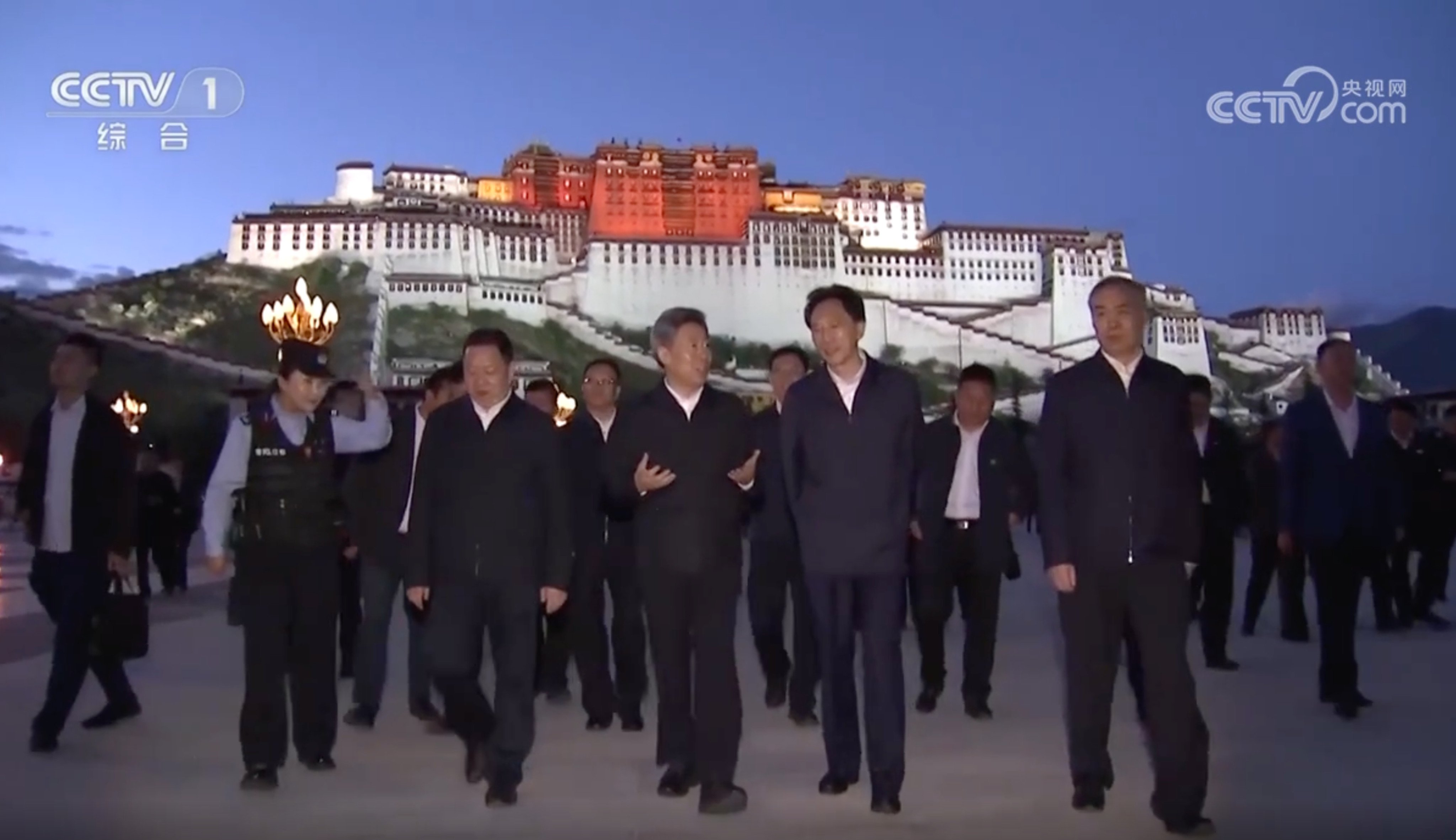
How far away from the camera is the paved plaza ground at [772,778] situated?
324cm

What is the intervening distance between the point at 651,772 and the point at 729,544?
865mm

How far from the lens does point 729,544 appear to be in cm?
353

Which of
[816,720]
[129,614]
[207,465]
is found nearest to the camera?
[129,614]

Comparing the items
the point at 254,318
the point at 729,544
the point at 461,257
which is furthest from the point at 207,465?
the point at 461,257

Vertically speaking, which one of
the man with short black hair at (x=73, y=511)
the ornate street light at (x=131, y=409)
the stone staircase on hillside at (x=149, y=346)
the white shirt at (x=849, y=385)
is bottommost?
the man with short black hair at (x=73, y=511)

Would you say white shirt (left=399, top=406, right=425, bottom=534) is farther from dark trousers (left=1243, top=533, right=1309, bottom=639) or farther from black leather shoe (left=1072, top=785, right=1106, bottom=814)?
dark trousers (left=1243, top=533, right=1309, bottom=639)

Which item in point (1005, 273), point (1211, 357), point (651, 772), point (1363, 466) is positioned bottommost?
point (651, 772)

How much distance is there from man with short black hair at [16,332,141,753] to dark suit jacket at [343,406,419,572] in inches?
29.0

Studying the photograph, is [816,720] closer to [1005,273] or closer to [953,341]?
[953,341]

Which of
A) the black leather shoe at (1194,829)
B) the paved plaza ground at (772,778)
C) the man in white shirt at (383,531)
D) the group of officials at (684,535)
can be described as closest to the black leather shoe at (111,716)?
the paved plaza ground at (772,778)

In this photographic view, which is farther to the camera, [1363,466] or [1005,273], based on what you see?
[1005,273]

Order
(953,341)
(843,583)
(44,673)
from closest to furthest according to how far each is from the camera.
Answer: (843,583), (44,673), (953,341)

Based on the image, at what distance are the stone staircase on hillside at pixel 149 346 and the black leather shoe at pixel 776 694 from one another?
142 feet

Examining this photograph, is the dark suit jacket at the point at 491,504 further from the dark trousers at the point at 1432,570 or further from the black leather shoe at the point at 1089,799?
the dark trousers at the point at 1432,570
